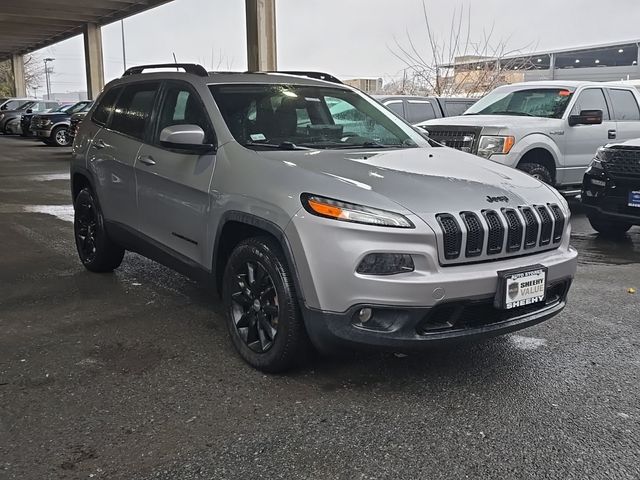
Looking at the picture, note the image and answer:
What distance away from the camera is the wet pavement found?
2668 millimetres

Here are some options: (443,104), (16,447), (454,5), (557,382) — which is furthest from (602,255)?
(454,5)

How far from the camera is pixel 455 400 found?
3.23m

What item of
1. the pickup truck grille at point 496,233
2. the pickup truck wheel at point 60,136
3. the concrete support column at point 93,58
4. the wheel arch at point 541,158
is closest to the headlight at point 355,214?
the pickup truck grille at point 496,233

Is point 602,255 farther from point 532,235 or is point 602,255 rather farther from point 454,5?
point 454,5

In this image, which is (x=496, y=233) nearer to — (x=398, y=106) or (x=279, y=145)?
(x=279, y=145)

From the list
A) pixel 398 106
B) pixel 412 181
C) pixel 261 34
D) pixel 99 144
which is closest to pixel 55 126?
pixel 261 34

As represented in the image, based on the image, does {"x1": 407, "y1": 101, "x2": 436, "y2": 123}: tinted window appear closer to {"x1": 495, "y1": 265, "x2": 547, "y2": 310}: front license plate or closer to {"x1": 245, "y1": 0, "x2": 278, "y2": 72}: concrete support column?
{"x1": 245, "y1": 0, "x2": 278, "y2": 72}: concrete support column

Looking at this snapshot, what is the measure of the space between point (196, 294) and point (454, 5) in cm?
1787

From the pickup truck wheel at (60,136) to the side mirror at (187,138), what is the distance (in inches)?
778

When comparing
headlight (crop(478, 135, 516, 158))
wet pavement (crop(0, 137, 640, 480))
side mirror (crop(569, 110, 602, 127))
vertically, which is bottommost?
wet pavement (crop(0, 137, 640, 480))

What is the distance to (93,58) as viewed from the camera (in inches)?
1082

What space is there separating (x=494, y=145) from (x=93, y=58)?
23.7m

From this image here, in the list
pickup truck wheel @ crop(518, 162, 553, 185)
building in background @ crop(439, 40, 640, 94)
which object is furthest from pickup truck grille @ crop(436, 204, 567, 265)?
A: building in background @ crop(439, 40, 640, 94)

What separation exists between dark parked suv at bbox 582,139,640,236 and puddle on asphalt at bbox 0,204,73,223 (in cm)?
672
